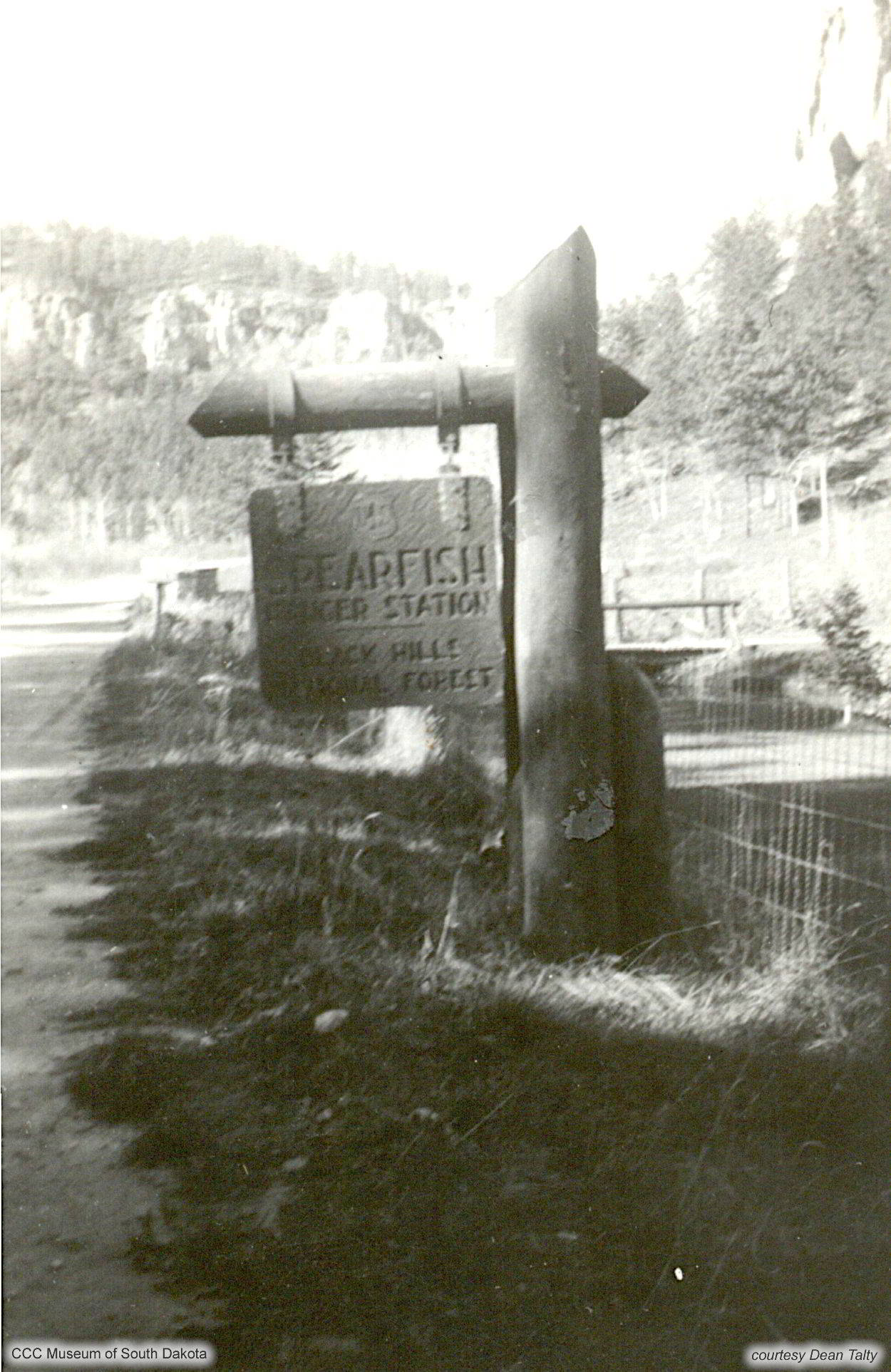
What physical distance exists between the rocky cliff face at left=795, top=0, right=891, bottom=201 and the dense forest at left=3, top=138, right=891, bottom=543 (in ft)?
0.16

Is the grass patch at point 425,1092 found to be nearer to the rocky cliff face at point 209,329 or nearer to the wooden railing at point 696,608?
the wooden railing at point 696,608

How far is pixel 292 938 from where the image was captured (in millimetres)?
2018

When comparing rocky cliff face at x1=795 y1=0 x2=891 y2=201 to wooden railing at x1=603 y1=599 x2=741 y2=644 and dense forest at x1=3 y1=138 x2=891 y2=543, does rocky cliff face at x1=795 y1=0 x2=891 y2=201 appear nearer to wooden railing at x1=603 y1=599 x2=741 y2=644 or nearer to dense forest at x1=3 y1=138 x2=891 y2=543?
dense forest at x1=3 y1=138 x2=891 y2=543

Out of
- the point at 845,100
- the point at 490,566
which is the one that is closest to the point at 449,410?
the point at 490,566

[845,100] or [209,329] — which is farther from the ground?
[845,100]

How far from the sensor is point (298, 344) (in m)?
2.00

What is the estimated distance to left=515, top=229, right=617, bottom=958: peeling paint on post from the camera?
1976 mm

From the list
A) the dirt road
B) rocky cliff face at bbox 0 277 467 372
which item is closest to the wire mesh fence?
rocky cliff face at bbox 0 277 467 372

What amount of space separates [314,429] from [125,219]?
0.57m

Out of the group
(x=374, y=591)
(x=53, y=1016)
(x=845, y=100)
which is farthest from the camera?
(x=845, y=100)

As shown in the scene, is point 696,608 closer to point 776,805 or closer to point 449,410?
point 776,805

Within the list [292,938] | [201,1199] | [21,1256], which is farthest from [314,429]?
[21,1256]

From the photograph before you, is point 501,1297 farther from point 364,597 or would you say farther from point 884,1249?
point 364,597

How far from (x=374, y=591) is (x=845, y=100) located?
1.33 metres
